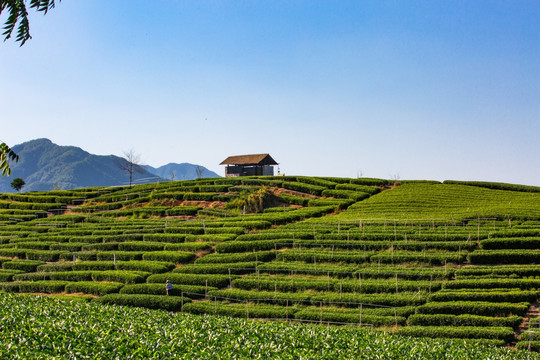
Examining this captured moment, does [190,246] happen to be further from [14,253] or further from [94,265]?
[14,253]

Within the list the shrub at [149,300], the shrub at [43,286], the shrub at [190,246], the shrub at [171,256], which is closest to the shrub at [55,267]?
the shrub at [43,286]

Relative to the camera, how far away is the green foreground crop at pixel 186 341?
49.0 ft

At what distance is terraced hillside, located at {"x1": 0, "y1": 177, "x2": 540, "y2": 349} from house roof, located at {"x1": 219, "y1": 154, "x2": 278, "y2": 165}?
1770 cm

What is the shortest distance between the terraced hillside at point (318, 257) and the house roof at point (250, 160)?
17.7m

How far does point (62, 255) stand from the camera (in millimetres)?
41812

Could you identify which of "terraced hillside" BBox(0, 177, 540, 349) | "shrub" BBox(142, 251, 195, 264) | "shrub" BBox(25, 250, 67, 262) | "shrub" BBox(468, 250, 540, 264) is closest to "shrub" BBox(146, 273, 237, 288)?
"terraced hillside" BBox(0, 177, 540, 349)

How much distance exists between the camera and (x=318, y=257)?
34281 mm

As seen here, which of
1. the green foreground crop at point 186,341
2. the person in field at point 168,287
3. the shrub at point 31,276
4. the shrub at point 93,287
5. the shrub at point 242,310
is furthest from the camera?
the shrub at point 31,276

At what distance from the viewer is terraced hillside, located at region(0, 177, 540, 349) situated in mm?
25312

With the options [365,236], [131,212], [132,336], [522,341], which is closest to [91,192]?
[131,212]

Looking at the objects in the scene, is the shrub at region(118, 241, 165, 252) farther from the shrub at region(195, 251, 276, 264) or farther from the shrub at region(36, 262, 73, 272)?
the shrub at region(195, 251, 276, 264)

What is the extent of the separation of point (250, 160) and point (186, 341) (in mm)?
64244

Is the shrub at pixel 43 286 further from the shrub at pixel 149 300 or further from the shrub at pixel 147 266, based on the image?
the shrub at pixel 149 300

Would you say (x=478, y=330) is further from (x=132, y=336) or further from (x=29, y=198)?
(x=29, y=198)
